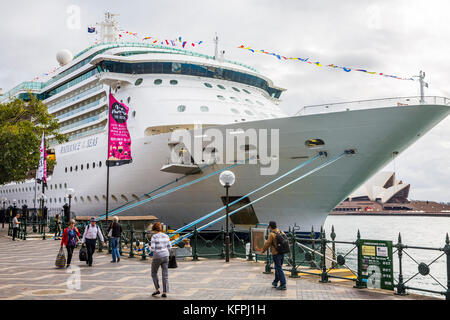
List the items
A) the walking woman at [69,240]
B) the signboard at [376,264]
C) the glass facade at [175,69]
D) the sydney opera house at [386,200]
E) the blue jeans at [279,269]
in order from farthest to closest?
the sydney opera house at [386,200]
the glass facade at [175,69]
the walking woman at [69,240]
the blue jeans at [279,269]
the signboard at [376,264]

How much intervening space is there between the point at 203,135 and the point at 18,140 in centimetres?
1394

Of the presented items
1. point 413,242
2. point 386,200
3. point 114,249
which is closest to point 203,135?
point 114,249

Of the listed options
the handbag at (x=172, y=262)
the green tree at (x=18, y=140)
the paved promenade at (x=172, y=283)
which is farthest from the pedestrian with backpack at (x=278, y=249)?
the green tree at (x=18, y=140)

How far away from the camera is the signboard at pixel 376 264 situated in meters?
8.45

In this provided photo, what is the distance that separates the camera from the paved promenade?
8055 mm

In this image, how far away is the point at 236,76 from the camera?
25.7 meters

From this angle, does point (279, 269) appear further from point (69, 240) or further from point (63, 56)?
point (63, 56)

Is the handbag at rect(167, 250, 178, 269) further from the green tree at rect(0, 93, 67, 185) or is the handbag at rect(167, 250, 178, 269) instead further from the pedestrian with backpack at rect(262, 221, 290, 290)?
the green tree at rect(0, 93, 67, 185)

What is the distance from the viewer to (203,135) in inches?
734

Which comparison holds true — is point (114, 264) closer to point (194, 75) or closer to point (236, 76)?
point (194, 75)

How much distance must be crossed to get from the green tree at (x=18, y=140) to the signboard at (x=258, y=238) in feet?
62.7

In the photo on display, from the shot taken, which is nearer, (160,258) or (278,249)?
(160,258)

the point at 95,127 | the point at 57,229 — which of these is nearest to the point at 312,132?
the point at 57,229

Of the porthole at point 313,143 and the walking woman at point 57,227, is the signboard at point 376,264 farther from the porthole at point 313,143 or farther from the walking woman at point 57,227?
the walking woman at point 57,227
